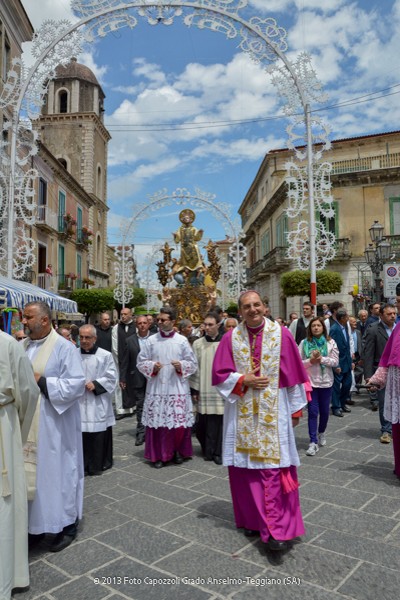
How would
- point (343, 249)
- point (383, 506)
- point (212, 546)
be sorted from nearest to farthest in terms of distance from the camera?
point (212, 546) → point (383, 506) → point (343, 249)

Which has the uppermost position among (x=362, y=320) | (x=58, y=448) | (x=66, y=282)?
(x=66, y=282)

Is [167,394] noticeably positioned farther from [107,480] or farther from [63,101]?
[63,101]

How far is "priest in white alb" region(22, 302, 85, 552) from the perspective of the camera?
3443 mm

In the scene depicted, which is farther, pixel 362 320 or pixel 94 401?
pixel 362 320

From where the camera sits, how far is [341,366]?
28.2 ft

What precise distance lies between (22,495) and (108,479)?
2274 millimetres

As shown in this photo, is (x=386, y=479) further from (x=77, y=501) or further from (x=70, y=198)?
(x=70, y=198)

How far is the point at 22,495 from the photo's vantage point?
2957 millimetres

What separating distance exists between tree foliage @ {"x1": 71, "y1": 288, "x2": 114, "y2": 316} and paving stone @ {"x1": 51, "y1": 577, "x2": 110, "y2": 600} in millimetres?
26392

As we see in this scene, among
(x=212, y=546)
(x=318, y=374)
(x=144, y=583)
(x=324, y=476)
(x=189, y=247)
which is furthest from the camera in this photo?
(x=189, y=247)

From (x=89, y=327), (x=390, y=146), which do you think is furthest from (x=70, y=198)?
(x=89, y=327)

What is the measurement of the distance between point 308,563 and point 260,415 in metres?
0.98

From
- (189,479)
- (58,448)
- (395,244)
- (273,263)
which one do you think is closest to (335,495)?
(189,479)

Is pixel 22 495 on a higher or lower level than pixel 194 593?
higher
